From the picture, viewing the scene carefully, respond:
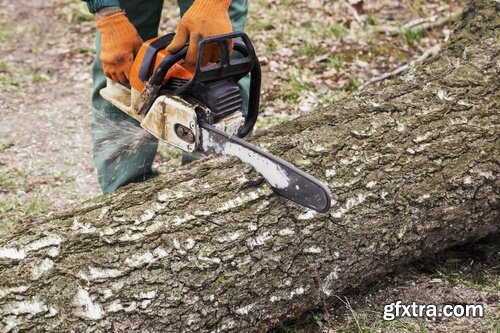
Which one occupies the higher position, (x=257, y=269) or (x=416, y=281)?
(x=257, y=269)

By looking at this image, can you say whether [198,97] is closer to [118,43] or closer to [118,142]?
[118,43]

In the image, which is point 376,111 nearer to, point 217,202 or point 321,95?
point 217,202

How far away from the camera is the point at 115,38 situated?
255cm

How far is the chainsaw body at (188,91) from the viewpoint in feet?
7.79

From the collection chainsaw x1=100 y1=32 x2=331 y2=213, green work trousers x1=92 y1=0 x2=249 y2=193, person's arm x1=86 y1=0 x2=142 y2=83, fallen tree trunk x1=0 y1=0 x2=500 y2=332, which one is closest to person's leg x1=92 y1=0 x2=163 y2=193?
green work trousers x1=92 y1=0 x2=249 y2=193

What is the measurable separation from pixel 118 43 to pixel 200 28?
0.37m

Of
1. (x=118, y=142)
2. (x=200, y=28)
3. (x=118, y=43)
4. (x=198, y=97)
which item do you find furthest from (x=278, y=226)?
(x=118, y=142)

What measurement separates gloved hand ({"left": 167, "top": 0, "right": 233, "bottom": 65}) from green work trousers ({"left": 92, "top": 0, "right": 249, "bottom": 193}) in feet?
2.41

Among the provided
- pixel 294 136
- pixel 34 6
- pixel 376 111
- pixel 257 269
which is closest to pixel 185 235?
pixel 257 269

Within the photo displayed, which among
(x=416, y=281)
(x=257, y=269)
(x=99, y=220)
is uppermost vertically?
(x=99, y=220)

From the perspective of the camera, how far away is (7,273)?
1.98 metres

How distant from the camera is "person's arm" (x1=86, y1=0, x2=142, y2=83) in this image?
2555 mm

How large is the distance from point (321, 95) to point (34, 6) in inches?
138

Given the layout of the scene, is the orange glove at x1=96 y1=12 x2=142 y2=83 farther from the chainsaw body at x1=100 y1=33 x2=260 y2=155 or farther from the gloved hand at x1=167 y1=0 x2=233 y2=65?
the gloved hand at x1=167 y1=0 x2=233 y2=65
